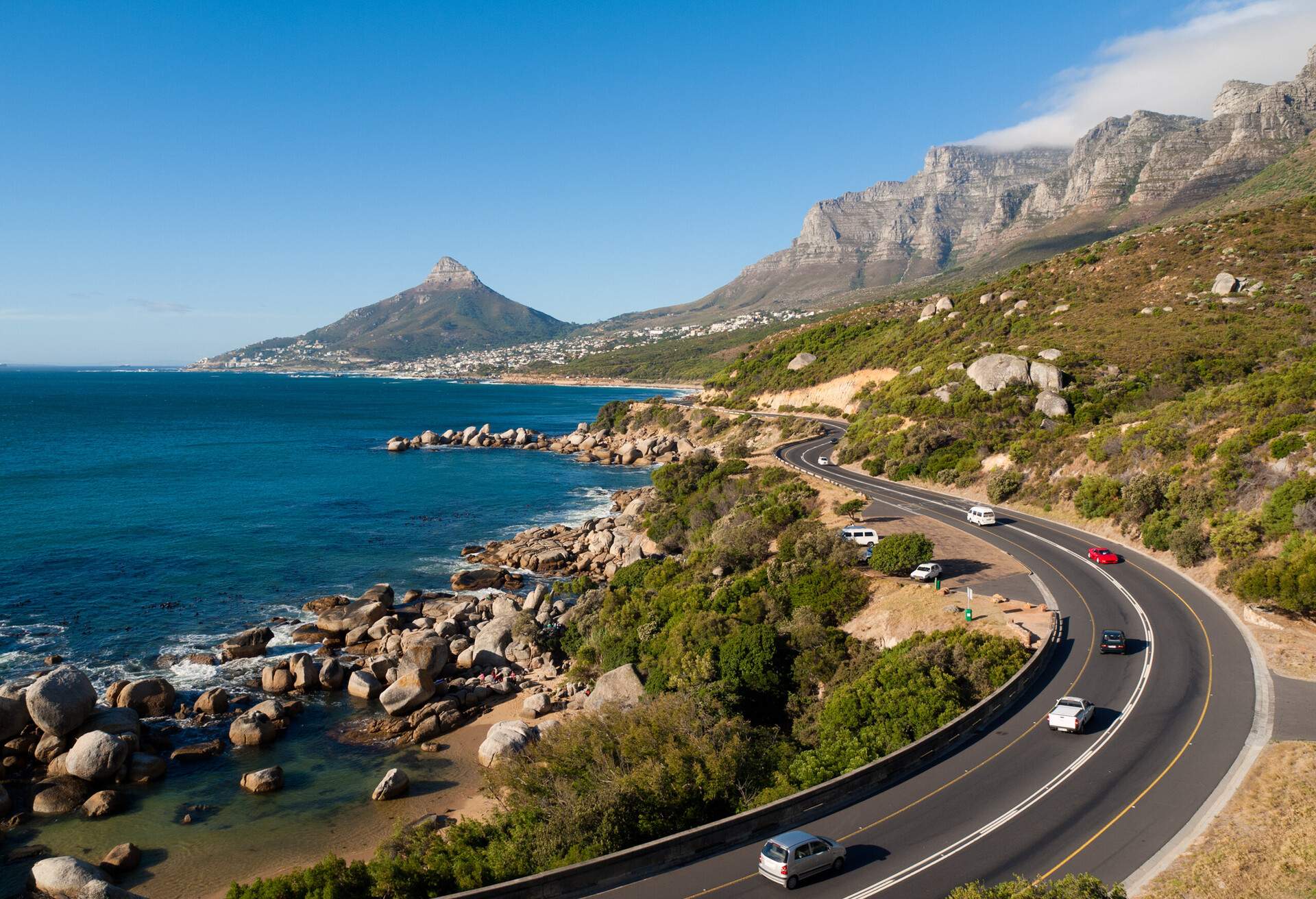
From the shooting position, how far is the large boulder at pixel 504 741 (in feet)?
85.7

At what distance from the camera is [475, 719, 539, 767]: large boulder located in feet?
85.7

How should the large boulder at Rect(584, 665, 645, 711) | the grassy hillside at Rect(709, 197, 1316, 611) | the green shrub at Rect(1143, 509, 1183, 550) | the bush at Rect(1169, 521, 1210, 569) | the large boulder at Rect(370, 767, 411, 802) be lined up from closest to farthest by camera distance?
the large boulder at Rect(370, 767, 411, 802)
the large boulder at Rect(584, 665, 645, 711)
the bush at Rect(1169, 521, 1210, 569)
the grassy hillside at Rect(709, 197, 1316, 611)
the green shrub at Rect(1143, 509, 1183, 550)

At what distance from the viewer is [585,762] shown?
20219 millimetres

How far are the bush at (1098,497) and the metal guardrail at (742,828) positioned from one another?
2615cm

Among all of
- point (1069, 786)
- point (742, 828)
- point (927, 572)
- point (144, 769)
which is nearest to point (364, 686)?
point (144, 769)

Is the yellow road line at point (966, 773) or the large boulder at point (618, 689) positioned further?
the large boulder at point (618, 689)

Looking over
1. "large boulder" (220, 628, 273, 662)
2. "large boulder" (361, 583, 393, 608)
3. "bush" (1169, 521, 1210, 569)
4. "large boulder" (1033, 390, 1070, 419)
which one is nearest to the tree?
"bush" (1169, 521, 1210, 569)

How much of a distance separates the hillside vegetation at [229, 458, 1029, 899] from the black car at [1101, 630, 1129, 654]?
325 centimetres

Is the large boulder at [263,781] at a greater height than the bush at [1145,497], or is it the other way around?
the bush at [1145,497]

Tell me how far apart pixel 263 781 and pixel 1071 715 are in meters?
26.5

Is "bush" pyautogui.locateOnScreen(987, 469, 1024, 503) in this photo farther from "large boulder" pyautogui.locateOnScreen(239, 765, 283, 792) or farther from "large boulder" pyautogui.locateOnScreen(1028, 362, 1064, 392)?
"large boulder" pyautogui.locateOnScreen(239, 765, 283, 792)

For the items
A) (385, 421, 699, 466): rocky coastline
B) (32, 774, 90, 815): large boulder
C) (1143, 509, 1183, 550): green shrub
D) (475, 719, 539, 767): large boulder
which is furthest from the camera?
(385, 421, 699, 466): rocky coastline

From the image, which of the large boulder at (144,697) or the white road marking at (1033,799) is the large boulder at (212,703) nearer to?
the large boulder at (144,697)

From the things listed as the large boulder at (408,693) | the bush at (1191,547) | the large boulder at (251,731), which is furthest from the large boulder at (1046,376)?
the large boulder at (251,731)
